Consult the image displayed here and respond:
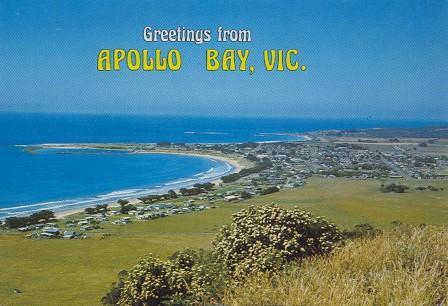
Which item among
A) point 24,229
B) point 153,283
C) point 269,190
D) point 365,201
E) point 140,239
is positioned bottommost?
point 140,239

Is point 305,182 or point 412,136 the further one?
point 412,136

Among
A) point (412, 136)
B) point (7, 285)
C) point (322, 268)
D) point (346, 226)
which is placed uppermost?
point (412, 136)

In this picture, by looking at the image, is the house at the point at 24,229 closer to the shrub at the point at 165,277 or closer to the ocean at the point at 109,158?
the ocean at the point at 109,158

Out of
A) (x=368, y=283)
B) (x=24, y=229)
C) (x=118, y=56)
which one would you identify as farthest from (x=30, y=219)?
(x=368, y=283)

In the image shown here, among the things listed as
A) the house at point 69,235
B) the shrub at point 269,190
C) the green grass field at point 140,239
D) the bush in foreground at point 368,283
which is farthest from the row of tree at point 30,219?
the bush in foreground at point 368,283

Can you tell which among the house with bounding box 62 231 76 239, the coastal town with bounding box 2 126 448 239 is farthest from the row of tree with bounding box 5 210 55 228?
the house with bounding box 62 231 76 239

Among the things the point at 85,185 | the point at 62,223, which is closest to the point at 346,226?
the point at 62,223

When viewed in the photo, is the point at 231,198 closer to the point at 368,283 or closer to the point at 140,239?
the point at 140,239

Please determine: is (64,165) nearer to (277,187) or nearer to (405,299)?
(277,187)

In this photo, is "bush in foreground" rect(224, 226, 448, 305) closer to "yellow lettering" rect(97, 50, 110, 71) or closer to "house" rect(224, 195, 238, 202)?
"yellow lettering" rect(97, 50, 110, 71)
